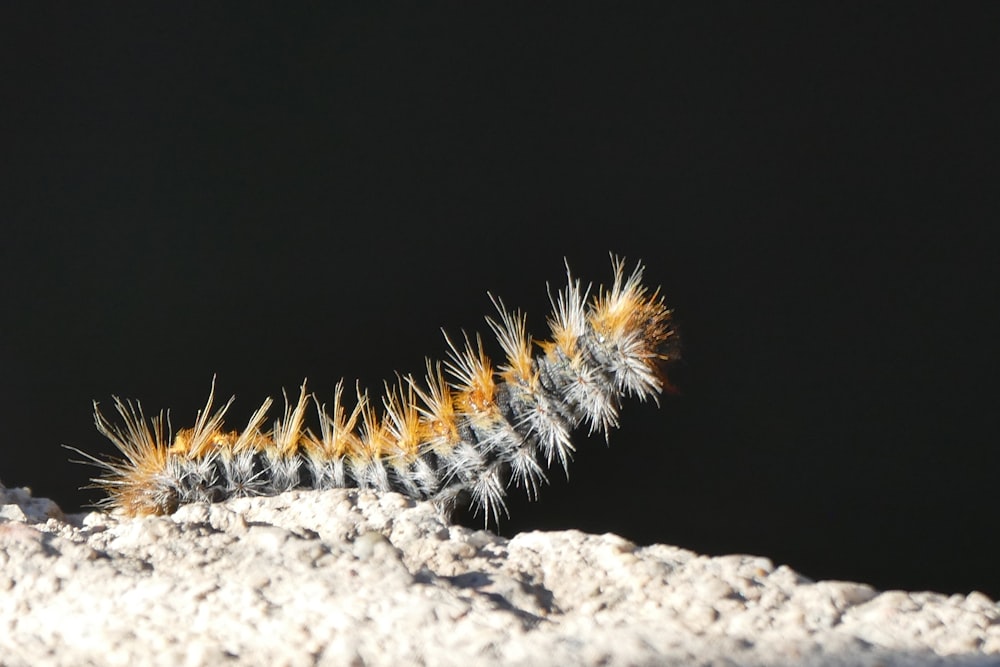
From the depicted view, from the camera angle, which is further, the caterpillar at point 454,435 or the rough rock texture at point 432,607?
the caterpillar at point 454,435

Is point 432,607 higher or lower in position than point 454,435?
lower

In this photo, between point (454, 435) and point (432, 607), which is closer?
point (432, 607)

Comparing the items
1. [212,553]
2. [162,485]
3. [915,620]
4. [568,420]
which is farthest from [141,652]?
[568,420]

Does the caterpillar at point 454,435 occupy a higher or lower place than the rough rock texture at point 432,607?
higher

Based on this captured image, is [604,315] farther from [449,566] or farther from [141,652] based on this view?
[141,652]
